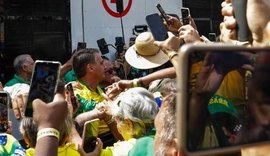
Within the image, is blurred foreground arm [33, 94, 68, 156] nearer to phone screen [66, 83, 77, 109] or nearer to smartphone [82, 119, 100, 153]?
smartphone [82, 119, 100, 153]

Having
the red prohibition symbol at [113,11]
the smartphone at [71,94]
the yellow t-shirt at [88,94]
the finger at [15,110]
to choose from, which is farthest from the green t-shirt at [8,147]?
the red prohibition symbol at [113,11]

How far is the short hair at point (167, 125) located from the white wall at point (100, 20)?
506 cm

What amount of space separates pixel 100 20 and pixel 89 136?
4.63m

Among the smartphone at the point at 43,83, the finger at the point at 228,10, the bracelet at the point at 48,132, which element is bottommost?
the bracelet at the point at 48,132

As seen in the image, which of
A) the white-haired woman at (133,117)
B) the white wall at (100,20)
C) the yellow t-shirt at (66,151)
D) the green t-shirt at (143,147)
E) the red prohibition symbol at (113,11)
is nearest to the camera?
the green t-shirt at (143,147)

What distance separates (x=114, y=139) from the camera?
147 inches

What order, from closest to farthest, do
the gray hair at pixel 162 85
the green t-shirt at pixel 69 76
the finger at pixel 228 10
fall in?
the finger at pixel 228 10 → the gray hair at pixel 162 85 → the green t-shirt at pixel 69 76

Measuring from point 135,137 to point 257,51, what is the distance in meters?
1.83

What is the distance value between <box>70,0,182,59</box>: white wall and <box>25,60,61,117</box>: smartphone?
17.0 feet

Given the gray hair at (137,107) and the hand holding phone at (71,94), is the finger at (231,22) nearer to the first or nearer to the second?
Result: the gray hair at (137,107)

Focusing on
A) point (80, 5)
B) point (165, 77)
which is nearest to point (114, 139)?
point (165, 77)

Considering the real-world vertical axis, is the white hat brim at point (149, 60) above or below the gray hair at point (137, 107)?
above

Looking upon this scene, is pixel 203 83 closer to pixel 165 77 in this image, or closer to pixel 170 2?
pixel 165 77

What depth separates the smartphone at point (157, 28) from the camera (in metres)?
2.84
